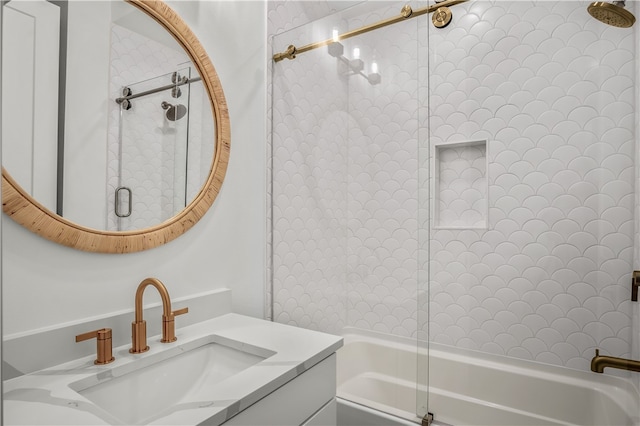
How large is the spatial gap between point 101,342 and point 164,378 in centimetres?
19

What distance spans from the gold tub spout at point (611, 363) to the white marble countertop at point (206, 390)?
101cm

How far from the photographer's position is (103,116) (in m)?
1.04

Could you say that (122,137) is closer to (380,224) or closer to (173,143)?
(173,143)

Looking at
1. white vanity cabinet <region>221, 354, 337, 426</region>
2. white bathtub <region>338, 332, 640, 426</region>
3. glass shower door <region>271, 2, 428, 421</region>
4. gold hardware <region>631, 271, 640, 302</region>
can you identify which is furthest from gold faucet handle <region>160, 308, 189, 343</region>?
gold hardware <region>631, 271, 640, 302</region>

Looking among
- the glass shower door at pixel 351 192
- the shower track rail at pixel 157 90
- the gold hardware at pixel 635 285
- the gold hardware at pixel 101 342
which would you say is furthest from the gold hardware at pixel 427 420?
the shower track rail at pixel 157 90

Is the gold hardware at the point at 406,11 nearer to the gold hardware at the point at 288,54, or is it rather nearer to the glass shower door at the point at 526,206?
the glass shower door at the point at 526,206

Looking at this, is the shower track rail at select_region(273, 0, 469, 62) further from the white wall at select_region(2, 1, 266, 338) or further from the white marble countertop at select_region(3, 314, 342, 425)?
the white marble countertop at select_region(3, 314, 342, 425)

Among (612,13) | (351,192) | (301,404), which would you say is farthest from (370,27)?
(301,404)

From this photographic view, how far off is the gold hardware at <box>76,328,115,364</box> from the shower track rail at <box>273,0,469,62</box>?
1.30m

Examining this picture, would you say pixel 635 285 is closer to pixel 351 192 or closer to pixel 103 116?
pixel 351 192

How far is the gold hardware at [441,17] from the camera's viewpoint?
4.67 ft

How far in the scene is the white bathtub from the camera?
1391 mm

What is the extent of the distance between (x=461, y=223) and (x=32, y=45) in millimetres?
1630

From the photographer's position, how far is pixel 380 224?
186cm
